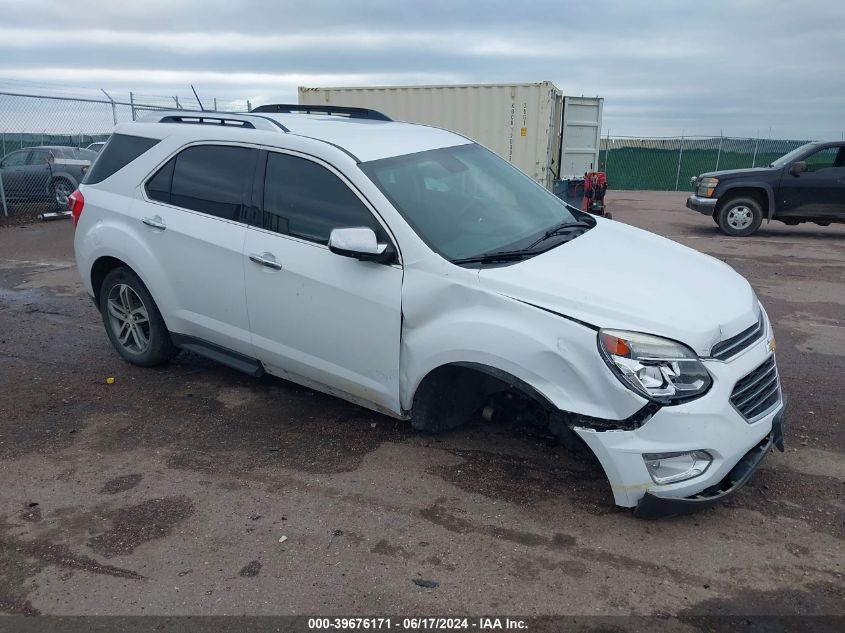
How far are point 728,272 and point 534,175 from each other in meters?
11.3

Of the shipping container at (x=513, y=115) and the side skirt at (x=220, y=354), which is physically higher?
the shipping container at (x=513, y=115)

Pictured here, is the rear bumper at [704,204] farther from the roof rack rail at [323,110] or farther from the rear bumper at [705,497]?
the rear bumper at [705,497]

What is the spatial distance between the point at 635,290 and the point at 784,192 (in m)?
11.4

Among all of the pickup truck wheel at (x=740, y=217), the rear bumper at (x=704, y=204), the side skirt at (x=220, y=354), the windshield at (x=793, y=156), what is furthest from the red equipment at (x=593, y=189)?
the side skirt at (x=220, y=354)

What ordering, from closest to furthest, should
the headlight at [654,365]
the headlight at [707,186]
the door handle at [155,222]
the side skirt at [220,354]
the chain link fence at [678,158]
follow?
the headlight at [654,365]
the side skirt at [220,354]
the door handle at [155,222]
the headlight at [707,186]
the chain link fence at [678,158]

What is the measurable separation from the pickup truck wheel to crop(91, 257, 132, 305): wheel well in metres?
11.6

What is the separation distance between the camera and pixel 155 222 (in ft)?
16.2

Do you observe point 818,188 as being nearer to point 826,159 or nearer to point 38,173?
point 826,159

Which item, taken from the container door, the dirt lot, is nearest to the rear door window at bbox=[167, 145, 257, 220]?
the dirt lot

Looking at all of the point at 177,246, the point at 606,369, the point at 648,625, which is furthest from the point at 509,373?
the point at 177,246

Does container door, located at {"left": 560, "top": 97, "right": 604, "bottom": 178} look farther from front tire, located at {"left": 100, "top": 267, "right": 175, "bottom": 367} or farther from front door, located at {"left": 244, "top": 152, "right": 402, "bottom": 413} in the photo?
front door, located at {"left": 244, "top": 152, "right": 402, "bottom": 413}

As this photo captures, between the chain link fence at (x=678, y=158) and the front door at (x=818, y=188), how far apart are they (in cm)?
1590

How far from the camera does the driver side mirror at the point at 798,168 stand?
13.1 metres

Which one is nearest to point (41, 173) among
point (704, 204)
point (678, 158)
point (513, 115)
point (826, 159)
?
point (513, 115)
